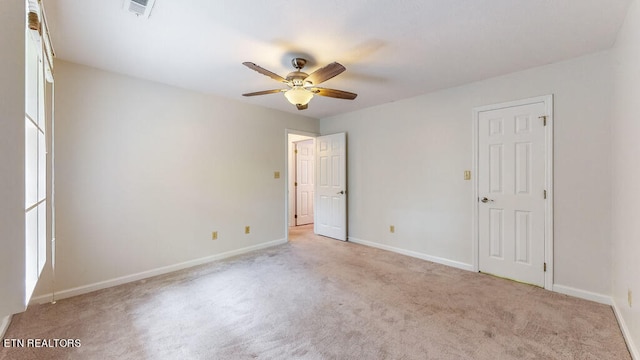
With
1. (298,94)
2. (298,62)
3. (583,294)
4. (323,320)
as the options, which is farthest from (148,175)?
(583,294)

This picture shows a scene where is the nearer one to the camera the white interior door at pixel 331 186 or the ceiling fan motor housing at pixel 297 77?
the ceiling fan motor housing at pixel 297 77

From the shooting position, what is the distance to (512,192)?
288cm

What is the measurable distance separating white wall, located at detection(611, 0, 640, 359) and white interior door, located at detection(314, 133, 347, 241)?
10.4 feet

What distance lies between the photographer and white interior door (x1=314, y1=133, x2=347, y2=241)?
15.1ft

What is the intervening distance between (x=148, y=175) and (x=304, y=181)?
3.64 m

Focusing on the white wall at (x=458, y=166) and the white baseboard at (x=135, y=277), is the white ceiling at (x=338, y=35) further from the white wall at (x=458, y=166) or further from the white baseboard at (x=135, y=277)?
the white baseboard at (x=135, y=277)

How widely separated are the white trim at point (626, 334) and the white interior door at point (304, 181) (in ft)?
16.4

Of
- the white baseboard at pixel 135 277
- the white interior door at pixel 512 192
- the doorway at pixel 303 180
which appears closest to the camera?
the white baseboard at pixel 135 277

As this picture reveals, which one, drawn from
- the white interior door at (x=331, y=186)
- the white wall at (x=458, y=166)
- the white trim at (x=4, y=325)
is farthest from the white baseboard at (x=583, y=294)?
the white trim at (x=4, y=325)

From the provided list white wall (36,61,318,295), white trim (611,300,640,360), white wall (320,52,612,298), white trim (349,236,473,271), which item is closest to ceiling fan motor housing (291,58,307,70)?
white wall (36,61,318,295)

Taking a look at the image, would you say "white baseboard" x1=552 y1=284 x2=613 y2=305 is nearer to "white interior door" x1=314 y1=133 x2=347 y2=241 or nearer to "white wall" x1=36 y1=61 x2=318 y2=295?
"white interior door" x1=314 y1=133 x2=347 y2=241

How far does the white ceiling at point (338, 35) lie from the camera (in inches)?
68.6

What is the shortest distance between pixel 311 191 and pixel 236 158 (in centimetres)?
285

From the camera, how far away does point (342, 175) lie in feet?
15.1
